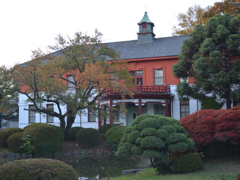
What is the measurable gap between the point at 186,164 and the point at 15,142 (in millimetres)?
12507

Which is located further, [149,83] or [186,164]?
[149,83]

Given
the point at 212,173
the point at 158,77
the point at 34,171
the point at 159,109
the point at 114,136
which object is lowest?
the point at 212,173

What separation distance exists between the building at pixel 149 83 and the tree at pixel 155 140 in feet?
43.0

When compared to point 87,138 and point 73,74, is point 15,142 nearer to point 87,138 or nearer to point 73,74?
point 87,138

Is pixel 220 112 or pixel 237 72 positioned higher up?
pixel 237 72

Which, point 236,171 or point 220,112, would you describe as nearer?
point 236,171

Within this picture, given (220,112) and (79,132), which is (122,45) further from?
(220,112)

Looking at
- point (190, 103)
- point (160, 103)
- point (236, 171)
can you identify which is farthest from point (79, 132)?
point (236, 171)

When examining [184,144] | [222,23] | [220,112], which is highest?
[222,23]

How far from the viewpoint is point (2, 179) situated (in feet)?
21.7

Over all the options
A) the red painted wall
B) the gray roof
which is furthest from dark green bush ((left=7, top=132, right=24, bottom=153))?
the gray roof

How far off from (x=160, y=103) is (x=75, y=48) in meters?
9.82

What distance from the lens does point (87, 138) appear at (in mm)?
20281

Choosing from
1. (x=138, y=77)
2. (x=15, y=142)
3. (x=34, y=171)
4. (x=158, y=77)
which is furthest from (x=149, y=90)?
(x=34, y=171)
